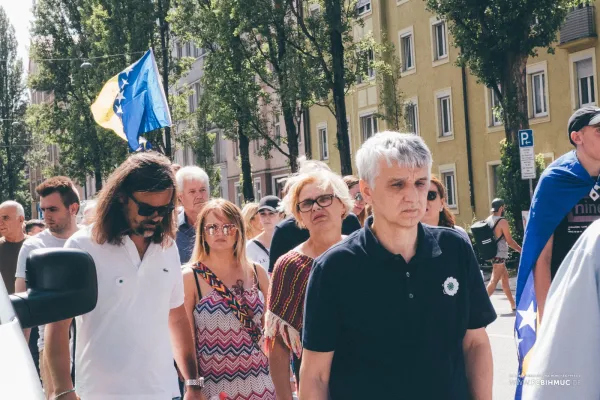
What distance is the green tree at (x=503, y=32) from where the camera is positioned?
25531 millimetres

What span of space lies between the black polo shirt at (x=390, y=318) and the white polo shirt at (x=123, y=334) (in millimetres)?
1050

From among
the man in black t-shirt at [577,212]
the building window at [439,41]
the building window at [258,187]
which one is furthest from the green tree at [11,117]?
the man in black t-shirt at [577,212]

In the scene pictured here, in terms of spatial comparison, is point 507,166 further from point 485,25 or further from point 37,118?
point 37,118

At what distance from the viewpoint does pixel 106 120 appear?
47.2ft

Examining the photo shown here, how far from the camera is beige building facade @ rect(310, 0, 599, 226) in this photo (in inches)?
1185

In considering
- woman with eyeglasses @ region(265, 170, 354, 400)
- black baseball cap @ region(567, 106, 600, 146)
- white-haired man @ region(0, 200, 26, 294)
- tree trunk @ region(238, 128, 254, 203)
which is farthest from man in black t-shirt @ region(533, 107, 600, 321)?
tree trunk @ region(238, 128, 254, 203)

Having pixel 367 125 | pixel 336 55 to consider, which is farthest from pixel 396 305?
pixel 367 125

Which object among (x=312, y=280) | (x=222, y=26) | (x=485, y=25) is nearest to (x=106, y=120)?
(x=312, y=280)

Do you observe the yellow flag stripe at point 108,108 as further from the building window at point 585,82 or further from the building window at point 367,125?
the building window at point 367,125

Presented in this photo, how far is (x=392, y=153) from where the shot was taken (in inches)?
140

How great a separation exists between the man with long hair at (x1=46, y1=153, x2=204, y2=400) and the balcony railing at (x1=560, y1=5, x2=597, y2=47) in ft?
85.7

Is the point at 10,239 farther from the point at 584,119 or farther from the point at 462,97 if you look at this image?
the point at 462,97

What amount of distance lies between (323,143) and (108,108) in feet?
103

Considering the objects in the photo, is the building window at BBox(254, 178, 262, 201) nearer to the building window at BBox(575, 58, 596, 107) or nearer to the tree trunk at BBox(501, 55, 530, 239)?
the building window at BBox(575, 58, 596, 107)
